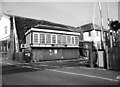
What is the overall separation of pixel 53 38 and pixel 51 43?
45.3 inches

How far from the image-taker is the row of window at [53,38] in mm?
27375

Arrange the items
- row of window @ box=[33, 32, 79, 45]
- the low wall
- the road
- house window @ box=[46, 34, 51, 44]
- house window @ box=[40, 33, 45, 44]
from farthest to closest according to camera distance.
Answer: house window @ box=[46, 34, 51, 44] → house window @ box=[40, 33, 45, 44] → row of window @ box=[33, 32, 79, 45] → the low wall → the road

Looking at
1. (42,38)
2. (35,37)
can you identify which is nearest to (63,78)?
(35,37)

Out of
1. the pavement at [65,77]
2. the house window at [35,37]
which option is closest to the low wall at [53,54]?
the house window at [35,37]

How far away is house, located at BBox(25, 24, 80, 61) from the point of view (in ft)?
88.3

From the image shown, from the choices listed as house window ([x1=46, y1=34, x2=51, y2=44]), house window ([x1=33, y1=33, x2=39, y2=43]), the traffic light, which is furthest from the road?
house window ([x1=46, y1=34, x2=51, y2=44])

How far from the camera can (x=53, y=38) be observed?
29.3 m

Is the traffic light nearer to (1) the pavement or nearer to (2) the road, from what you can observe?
(1) the pavement

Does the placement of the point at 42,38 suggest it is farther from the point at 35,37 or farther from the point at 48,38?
the point at 35,37

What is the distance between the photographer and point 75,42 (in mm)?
Answer: 32906

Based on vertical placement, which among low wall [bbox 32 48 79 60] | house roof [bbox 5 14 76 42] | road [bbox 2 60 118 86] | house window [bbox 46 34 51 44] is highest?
house roof [bbox 5 14 76 42]

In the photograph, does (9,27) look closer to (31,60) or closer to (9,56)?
(9,56)

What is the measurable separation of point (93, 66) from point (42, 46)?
13502mm

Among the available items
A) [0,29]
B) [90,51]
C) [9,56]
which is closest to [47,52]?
[9,56]
